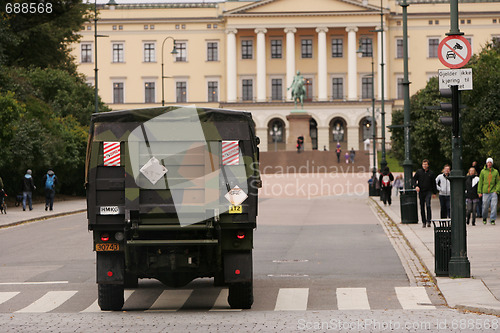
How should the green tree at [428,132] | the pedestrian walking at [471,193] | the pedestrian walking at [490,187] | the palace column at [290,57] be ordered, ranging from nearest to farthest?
1. the pedestrian walking at [490,187]
2. the pedestrian walking at [471,193]
3. the green tree at [428,132]
4. the palace column at [290,57]

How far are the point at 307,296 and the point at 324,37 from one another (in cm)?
11093

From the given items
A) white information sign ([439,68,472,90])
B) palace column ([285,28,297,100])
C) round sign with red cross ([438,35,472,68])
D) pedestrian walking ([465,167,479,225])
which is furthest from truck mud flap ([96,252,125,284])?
palace column ([285,28,297,100])

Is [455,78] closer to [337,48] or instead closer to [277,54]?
[277,54]

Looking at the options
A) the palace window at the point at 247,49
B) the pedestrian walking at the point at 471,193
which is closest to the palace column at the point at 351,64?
the palace window at the point at 247,49

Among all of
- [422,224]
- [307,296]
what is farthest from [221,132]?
[422,224]

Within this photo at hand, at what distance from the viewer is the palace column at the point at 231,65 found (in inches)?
4894

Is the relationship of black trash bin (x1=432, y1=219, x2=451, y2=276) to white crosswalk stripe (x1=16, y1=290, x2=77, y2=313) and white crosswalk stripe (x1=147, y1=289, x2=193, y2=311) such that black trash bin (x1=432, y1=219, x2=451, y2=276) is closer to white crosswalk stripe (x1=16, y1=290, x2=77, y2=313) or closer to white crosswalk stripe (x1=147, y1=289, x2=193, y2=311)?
white crosswalk stripe (x1=147, y1=289, x2=193, y2=311)

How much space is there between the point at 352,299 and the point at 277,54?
372 feet

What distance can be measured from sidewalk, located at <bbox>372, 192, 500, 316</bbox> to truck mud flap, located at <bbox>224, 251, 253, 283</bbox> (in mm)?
2921

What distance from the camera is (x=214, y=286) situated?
16.0 meters

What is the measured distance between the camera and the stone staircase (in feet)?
302

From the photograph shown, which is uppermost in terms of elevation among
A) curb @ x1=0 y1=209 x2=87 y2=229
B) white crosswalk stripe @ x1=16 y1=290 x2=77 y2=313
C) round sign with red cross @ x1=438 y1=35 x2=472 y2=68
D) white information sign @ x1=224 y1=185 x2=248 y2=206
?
round sign with red cross @ x1=438 y1=35 x2=472 y2=68

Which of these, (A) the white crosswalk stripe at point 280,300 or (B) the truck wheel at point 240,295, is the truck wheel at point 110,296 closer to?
(A) the white crosswalk stripe at point 280,300

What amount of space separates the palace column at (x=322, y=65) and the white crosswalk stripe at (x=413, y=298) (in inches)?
4258
